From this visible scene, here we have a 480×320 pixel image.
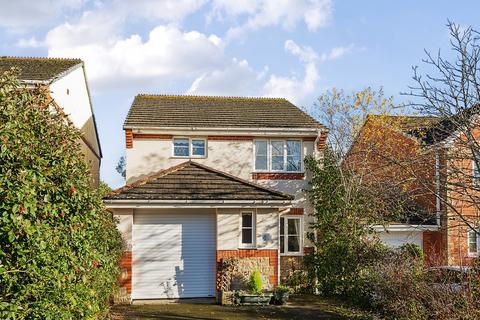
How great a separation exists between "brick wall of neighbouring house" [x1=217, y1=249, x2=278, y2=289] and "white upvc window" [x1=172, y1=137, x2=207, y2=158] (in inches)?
196

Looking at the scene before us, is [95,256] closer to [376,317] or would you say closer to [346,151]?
[376,317]

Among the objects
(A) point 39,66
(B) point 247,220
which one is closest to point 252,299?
(B) point 247,220

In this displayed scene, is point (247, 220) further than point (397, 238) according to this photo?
No

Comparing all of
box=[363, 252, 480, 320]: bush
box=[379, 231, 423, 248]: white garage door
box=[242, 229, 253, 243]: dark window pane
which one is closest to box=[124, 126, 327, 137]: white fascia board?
box=[242, 229, 253, 243]: dark window pane

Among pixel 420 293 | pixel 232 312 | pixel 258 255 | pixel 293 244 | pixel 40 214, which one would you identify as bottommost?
pixel 232 312

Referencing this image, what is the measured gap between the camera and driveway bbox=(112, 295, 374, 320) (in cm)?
1377

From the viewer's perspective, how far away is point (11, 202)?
5.03 meters

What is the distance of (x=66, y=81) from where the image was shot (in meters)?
20.0

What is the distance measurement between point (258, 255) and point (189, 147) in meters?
5.76

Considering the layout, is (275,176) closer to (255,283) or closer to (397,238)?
(255,283)

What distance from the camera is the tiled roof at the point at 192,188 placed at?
1625cm

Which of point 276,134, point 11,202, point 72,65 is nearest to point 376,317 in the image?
point 11,202

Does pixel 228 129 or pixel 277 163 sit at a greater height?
pixel 228 129

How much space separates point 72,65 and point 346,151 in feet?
40.8
